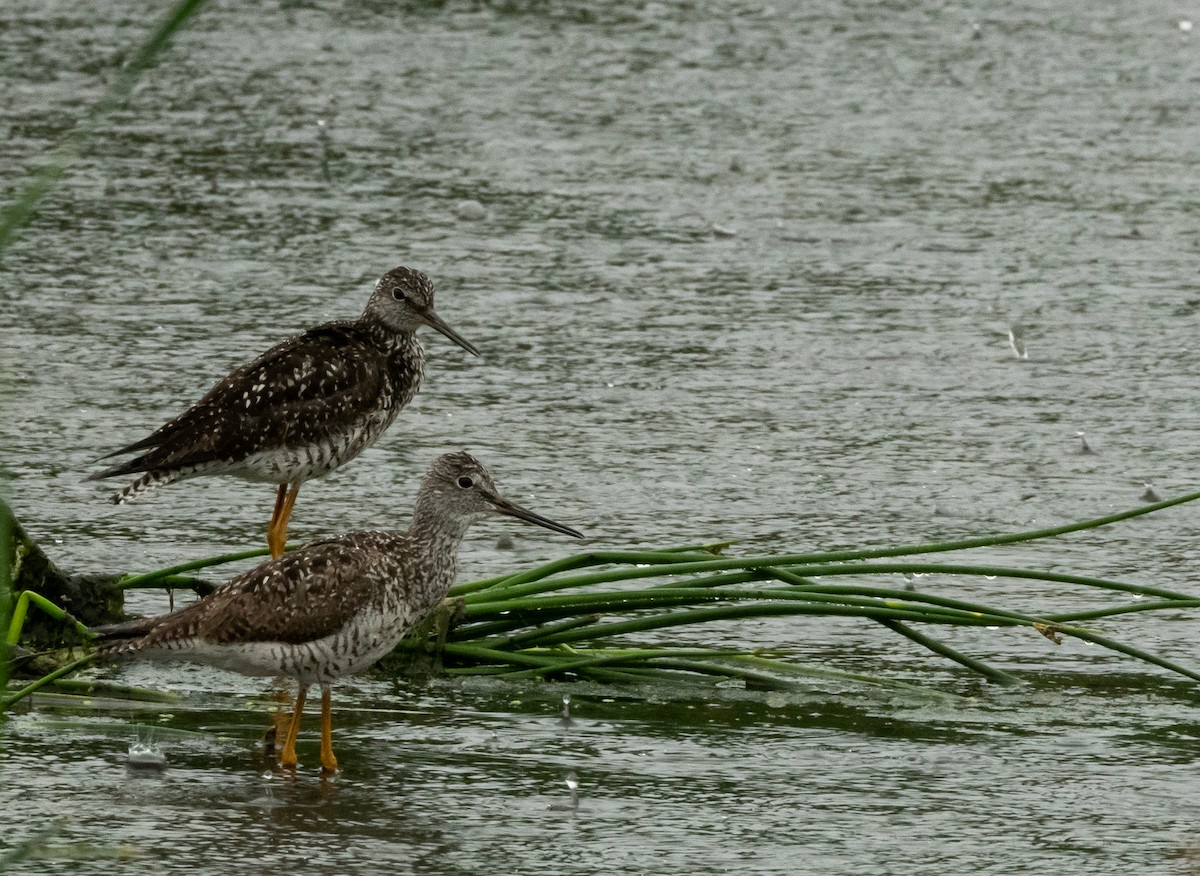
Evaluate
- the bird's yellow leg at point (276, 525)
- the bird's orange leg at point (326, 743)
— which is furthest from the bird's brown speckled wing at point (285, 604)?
the bird's yellow leg at point (276, 525)

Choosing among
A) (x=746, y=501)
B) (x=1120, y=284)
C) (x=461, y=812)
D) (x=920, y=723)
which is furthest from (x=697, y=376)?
(x=461, y=812)

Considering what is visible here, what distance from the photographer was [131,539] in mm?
7234

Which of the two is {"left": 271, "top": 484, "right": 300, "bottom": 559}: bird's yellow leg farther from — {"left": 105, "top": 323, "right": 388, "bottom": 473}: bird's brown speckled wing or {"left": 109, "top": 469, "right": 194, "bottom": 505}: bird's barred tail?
{"left": 109, "top": 469, "right": 194, "bottom": 505}: bird's barred tail

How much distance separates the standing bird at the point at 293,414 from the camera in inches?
266

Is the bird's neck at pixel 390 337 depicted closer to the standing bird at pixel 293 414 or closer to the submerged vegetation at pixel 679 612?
the standing bird at pixel 293 414

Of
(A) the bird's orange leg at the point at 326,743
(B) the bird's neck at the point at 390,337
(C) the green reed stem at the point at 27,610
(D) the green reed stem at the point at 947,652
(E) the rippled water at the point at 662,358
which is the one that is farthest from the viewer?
(B) the bird's neck at the point at 390,337

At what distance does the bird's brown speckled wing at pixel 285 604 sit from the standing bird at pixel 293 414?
1.03 meters

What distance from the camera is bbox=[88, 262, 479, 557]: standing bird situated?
266 inches

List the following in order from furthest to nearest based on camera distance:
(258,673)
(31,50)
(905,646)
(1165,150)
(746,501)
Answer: (31,50) < (1165,150) < (746,501) < (905,646) < (258,673)

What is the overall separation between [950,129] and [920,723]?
313 inches

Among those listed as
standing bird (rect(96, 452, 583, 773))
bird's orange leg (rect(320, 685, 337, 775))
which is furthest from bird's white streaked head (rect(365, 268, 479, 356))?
bird's orange leg (rect(320, 685, 337, 775))

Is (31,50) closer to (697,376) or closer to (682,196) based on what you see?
(682,196)

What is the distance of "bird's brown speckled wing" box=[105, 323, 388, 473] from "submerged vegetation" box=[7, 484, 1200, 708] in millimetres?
558

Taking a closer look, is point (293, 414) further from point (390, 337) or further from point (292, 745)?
point (292, 745)
